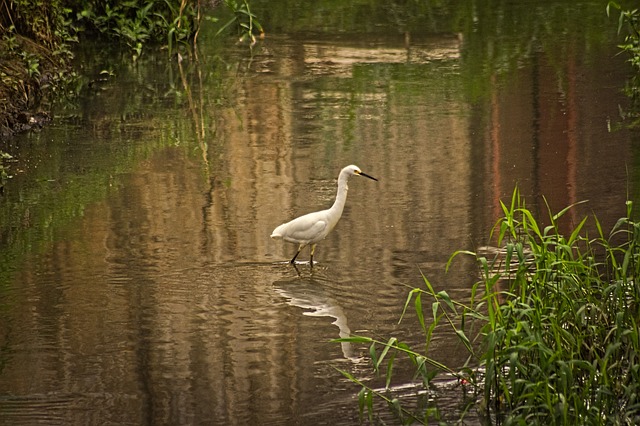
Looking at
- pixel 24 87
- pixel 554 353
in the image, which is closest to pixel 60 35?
pixel 24 87

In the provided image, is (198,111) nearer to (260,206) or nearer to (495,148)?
(495,148)

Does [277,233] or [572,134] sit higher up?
[572,134]

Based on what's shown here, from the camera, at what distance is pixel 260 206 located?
490 inches

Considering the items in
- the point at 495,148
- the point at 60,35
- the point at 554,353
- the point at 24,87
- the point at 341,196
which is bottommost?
the point at 554,353

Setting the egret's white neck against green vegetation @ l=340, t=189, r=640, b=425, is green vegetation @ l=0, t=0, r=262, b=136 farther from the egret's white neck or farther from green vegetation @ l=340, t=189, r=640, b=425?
green vegetation @ l=340, t=189, r=640, b=425

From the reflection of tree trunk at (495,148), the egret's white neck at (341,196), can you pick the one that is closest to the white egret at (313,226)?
the egret's white neck at (341,196)

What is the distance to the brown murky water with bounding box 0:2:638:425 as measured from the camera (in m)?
8.59

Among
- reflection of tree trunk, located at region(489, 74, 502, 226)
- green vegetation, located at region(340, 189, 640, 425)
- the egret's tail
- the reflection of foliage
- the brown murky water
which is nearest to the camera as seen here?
green vegetation, located at region(340, 189, 640, 425)

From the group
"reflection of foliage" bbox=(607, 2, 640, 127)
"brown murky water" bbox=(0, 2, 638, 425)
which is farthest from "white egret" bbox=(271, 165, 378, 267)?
"reflection of foliage" bbox=(607, 2, 640, 127)

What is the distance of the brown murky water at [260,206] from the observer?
28.2ft

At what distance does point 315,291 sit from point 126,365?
184 centimetres

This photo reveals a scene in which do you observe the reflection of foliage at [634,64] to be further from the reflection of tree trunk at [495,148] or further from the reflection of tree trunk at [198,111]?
the reflection of tree trunk at [198,111]

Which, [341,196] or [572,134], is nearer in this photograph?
[341,196]

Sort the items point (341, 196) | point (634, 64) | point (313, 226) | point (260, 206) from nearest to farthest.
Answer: point (313, 226) < point (341, 196) < point (260, 206) < point (634, 64)
